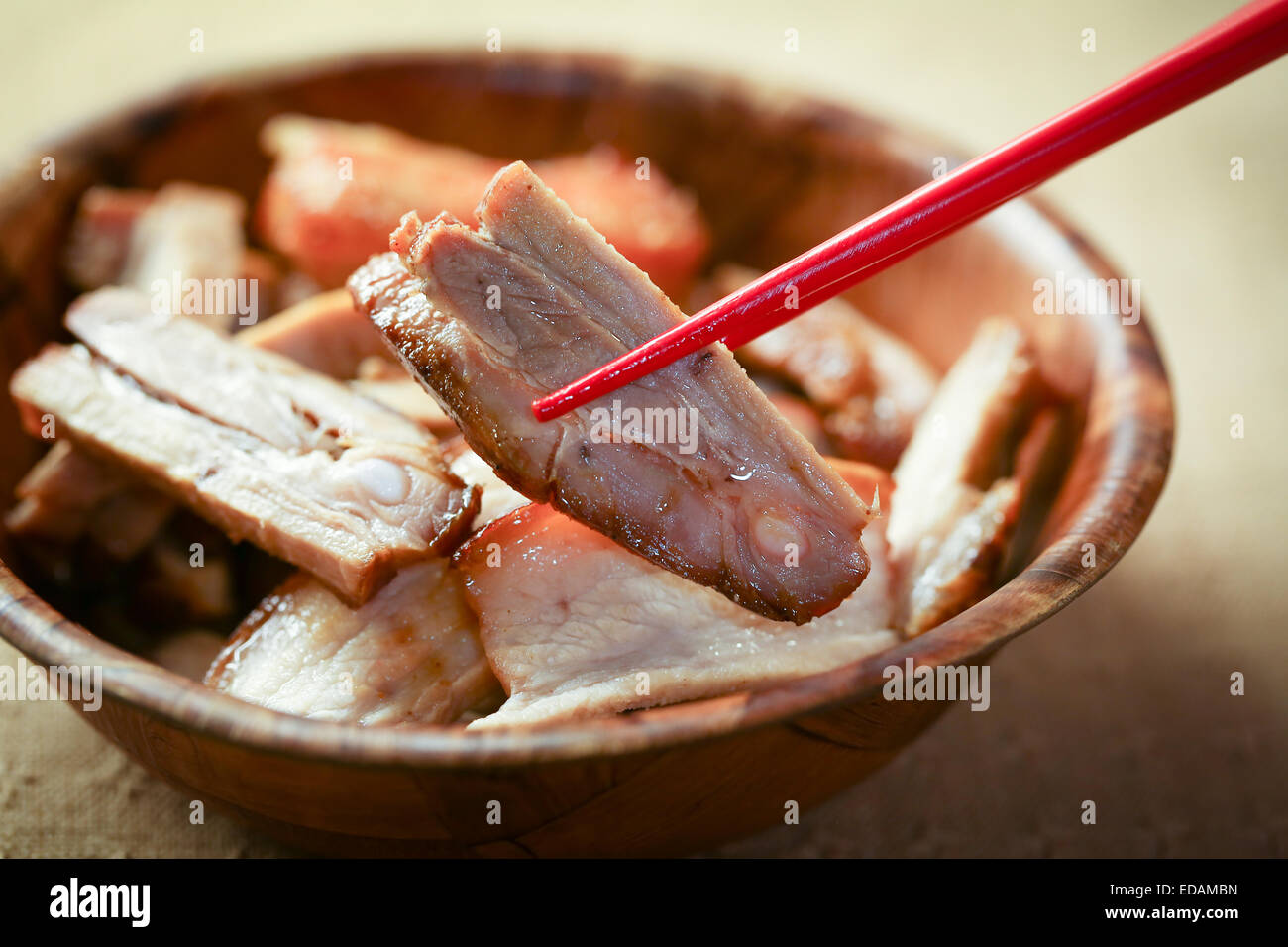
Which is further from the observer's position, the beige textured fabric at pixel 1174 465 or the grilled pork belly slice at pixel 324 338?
the grilled pork belly slice at pixel 324 338

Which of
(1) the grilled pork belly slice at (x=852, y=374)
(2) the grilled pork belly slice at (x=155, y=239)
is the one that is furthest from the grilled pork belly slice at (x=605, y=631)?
(2) the grilled pork belly slice at (x=155, y=239)

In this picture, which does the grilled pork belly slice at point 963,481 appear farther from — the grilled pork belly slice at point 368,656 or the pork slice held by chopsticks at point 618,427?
the grilled pork belly slice at point 368,656

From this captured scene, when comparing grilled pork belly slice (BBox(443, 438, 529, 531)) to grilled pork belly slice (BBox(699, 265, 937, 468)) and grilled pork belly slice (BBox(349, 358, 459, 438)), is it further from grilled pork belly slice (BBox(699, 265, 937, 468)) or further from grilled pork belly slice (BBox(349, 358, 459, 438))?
grilled pork belly slice (BBox(699, 265, 937, 468))

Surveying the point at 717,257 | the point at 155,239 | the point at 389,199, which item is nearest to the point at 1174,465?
Result: the point at 717,257

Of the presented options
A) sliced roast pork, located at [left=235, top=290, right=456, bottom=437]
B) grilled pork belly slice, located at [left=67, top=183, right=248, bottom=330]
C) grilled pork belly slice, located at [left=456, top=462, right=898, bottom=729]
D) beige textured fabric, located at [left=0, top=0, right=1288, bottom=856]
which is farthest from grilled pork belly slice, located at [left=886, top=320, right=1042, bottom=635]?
grilled pork belly slice, located at [left=67, top=183, right=248, bottom=330]

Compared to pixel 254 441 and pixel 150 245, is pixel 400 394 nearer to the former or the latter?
pixel 254 441
